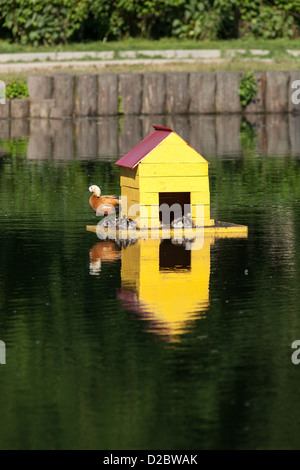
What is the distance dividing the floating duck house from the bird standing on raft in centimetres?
64

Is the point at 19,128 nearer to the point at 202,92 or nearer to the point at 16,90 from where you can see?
the point at 16,90

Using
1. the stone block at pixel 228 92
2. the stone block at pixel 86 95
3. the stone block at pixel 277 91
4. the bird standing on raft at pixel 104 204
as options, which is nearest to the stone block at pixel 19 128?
the stone block at pixel 86 95

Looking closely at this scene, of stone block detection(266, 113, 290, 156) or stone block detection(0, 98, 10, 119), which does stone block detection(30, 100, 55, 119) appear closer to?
stone block detection(0, 98, 10, 119)

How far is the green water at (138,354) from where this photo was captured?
7262mm

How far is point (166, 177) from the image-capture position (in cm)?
1452

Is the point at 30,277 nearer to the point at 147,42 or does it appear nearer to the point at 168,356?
the point at 168,356

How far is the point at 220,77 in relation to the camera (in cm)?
3359

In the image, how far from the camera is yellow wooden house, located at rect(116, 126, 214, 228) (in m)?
14.5

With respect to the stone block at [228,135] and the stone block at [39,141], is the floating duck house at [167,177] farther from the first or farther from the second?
the stone block at [39,141]

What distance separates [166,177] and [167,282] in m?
3.09

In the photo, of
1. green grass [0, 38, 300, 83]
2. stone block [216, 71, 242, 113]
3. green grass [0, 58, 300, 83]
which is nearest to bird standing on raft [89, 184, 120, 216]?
stone block [216, 71, 242, 113]

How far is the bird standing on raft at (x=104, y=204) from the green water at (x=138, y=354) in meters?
0.47
